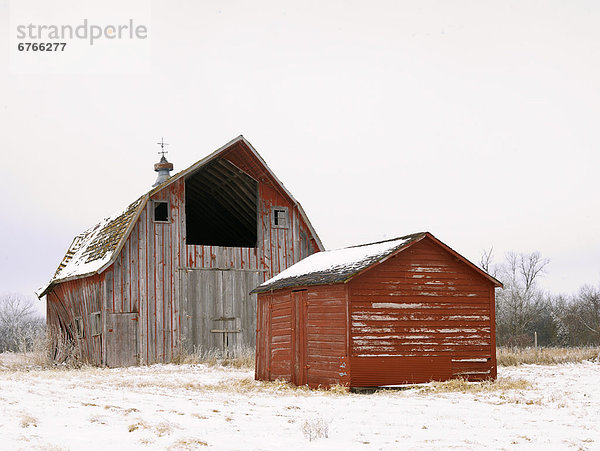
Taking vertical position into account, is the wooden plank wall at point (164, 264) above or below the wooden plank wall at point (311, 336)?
above

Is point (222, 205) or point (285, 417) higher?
point (222, 205)

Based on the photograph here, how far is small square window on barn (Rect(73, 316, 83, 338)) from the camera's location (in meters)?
26.6

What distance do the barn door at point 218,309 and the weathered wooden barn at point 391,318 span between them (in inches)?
289

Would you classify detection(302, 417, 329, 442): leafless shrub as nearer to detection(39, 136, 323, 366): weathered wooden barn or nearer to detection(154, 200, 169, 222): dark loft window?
detection(39, 136, 323, 366): weathered wooden barn

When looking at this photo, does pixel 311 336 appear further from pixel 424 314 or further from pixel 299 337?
pixel 424 314

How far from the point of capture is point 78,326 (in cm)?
2728

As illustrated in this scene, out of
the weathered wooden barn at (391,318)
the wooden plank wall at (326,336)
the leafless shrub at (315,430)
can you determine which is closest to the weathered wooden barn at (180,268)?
the weathered wooden barn at (391,318)

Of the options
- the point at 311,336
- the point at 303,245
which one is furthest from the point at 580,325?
the point at 311,336

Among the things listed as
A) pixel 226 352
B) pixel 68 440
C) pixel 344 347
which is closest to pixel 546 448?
pixel 68 440

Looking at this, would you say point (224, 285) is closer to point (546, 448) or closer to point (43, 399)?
point (43, 399)

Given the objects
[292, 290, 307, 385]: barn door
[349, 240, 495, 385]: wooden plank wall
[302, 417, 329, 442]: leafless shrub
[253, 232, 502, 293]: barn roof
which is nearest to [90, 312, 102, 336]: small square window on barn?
[253, 232, 502, 293]: barn roof

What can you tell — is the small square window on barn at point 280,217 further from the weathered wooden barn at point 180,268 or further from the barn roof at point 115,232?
the barn roof at point 115,232

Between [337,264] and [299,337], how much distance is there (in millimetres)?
2001

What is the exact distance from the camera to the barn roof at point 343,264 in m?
16.8
